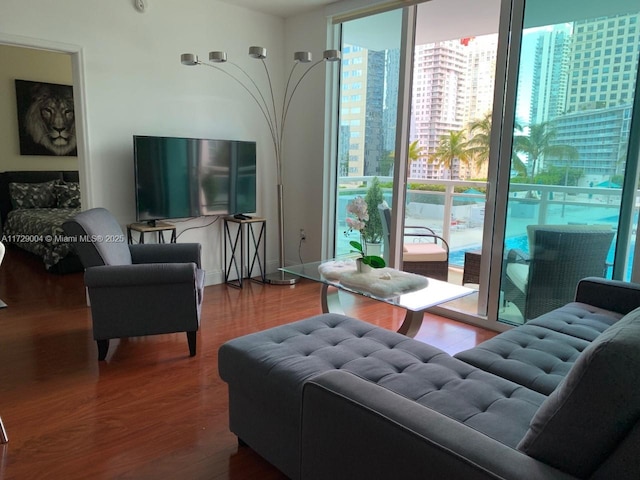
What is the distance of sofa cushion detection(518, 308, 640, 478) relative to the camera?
39.9 inches

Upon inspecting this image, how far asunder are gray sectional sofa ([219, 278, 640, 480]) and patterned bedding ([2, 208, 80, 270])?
3809 millimetres

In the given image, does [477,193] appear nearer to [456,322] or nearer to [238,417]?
[456,322]

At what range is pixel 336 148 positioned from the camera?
483cm

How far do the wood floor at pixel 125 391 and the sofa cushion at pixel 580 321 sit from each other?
881 mm

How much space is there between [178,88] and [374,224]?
7.06 ft

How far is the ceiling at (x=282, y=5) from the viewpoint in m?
4.46

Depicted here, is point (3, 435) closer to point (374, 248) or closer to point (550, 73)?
point (374, 248)

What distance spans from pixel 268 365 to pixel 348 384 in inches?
17.8

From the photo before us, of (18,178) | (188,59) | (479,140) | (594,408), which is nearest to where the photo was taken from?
(594,408)

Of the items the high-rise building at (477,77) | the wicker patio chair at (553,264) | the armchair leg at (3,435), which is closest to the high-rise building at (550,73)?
the wicker patio chair at (553,264)

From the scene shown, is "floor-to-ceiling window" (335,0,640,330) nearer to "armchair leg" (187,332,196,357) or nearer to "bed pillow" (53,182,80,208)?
"armchair leg" (187,332,196,357)

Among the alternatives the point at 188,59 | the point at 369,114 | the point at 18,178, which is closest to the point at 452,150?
the point at 369,114

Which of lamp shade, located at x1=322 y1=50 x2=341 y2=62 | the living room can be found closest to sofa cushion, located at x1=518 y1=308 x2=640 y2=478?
the living room

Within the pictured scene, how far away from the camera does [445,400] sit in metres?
1.57
